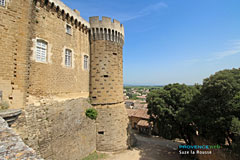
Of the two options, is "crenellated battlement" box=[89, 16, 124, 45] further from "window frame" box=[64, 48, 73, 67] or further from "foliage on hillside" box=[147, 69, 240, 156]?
"foliage on hillside" box=[147, 69, 240, 156]

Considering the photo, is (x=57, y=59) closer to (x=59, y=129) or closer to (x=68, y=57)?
(x=68, y=57)

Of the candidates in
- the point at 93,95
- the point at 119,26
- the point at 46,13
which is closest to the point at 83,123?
the point at 93,95

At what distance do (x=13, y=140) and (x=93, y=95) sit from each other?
10.1 metres

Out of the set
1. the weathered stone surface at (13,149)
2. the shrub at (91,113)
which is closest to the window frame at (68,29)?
the shrub at (91,113)

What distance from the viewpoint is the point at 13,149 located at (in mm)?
2928

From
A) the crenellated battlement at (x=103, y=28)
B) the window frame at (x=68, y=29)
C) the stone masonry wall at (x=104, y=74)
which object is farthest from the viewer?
the crenellated battlement at (x=103, y=28)

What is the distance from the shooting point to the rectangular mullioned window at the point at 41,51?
8.86m

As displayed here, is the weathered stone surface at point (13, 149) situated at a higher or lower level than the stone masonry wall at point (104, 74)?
lower

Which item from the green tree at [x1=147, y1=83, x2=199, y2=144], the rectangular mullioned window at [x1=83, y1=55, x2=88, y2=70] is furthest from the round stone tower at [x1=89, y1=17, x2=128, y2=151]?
the green tree at [x1=147, y1=83, x2=199, y2=144]

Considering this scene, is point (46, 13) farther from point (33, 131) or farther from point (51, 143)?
point (51, 143)

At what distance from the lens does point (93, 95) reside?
1340cm

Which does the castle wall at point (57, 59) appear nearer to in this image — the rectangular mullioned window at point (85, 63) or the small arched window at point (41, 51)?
the small arched window at point (41, 51)

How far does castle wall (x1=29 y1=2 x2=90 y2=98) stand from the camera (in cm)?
868

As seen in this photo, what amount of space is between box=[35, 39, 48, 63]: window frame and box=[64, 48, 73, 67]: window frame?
182cm
